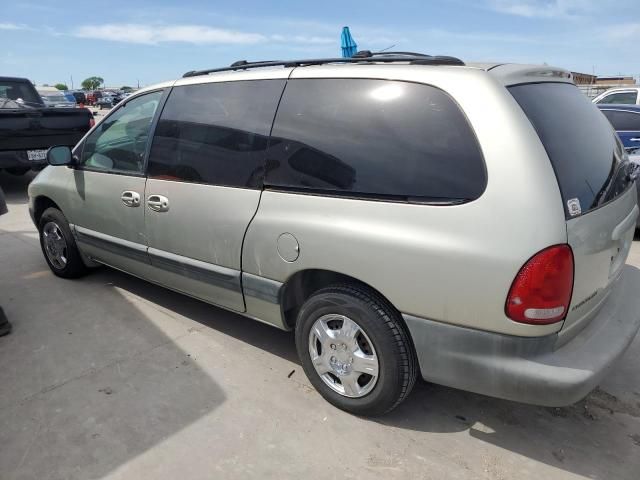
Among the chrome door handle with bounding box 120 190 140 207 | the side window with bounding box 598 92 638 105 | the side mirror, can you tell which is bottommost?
the chrome door handle with bounding box 120 190 140 207

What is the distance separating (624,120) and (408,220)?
7.47 m

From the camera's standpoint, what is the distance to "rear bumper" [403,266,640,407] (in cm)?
206

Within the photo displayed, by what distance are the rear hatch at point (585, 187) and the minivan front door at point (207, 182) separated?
4.64 feet

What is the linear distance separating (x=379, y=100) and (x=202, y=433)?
1878mm

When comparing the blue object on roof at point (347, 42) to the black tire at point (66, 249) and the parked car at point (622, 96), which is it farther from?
the parked car at point (622, 96)

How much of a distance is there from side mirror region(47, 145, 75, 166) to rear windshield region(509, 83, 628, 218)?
3411 mm

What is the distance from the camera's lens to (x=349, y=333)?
8.27 ft

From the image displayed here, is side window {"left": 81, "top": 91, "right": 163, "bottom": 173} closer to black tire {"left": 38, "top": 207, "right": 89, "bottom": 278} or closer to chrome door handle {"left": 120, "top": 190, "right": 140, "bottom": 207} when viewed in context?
chrome door handle {"left": 120, "top": 190, "right": 140, "bottom": 207}

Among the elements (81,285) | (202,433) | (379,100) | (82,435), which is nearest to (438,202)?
(379,100)

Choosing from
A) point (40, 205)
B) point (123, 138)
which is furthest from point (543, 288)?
point (40, 205)

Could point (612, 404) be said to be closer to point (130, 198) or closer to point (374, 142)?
point (374, 142)

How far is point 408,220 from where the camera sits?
220 centimetres

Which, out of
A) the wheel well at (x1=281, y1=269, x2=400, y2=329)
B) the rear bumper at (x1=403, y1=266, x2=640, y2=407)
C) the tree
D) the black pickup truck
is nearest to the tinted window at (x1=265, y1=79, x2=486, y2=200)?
the wheel well at (x1=281, y1=269, x2=400, y2=329)

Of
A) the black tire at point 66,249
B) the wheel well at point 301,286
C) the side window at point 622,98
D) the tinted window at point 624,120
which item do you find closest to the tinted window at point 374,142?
the wheel well at point 301,286
